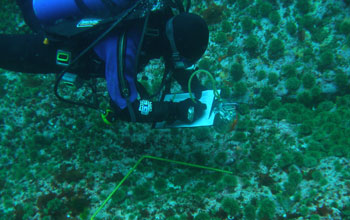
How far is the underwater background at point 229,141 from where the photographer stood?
3.27 metres

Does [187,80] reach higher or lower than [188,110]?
higher

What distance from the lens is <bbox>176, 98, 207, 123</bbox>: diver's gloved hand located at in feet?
11.3

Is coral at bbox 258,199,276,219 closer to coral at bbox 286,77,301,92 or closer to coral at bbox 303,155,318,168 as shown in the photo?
coral at bbox 303,155,318,168

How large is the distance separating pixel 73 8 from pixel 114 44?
0.81m

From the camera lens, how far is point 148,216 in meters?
3.35

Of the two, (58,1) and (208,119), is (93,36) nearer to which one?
(58,1)

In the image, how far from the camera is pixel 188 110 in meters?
3.43

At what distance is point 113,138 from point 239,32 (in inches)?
137

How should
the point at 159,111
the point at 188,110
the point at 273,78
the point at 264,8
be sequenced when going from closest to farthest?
the point at 159,111, the point at 188,110, the point at 273,78, the point at 264,8

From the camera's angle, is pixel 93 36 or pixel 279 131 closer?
pixel 93 36

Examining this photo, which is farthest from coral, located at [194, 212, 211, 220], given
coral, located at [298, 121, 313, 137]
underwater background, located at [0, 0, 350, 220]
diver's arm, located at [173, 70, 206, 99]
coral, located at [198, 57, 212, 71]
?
coral, located at [198, 57, 212, 71]

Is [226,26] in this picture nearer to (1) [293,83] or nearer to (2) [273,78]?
(2) [273,78]

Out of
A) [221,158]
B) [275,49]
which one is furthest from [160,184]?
[275,49]

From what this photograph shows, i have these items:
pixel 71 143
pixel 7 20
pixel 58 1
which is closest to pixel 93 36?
pixel 58 1
